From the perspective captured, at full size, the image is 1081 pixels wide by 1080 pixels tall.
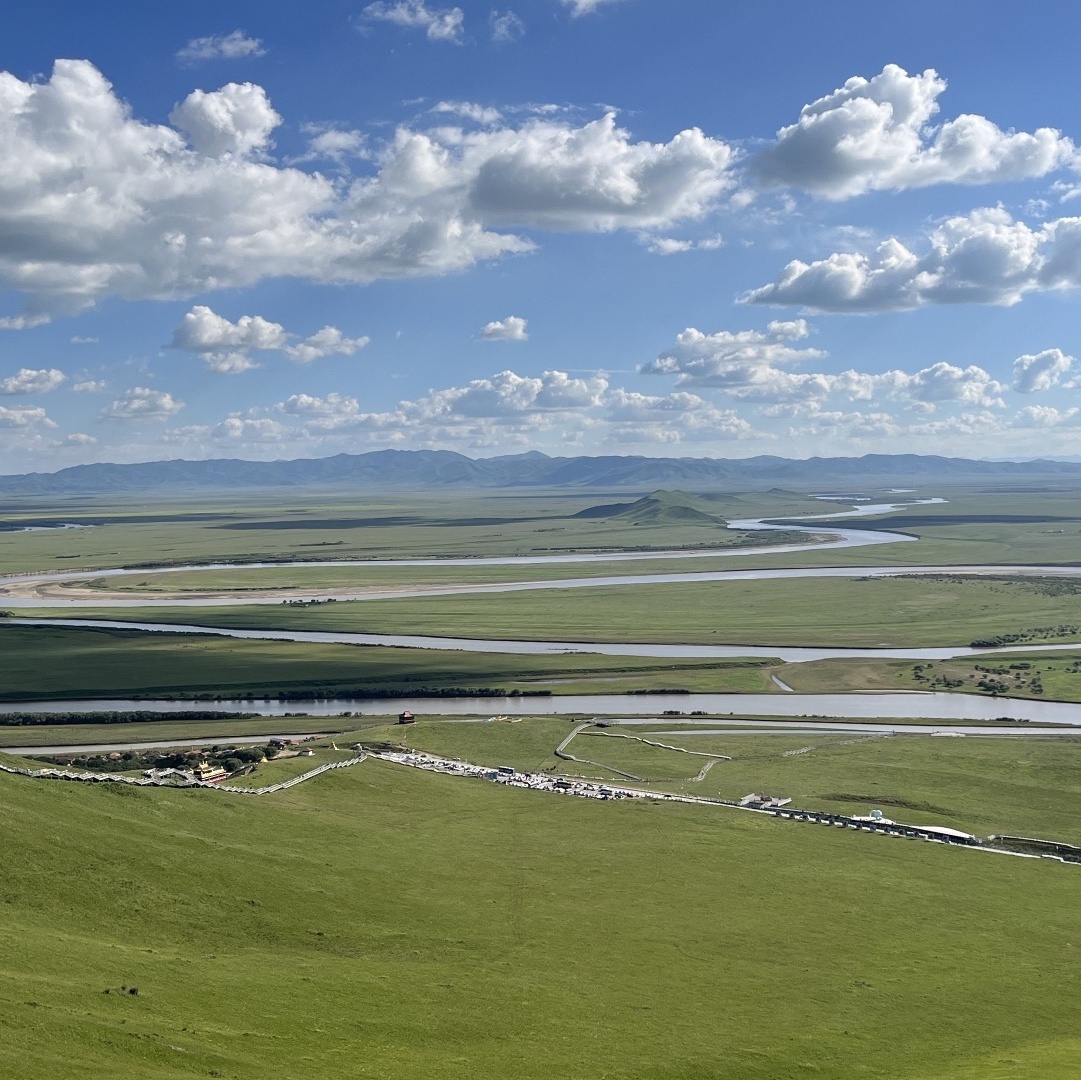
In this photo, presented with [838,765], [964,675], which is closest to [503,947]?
[838,765]

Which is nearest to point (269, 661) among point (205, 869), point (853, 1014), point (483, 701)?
point (483, 701)

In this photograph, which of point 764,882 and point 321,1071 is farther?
point 764,882

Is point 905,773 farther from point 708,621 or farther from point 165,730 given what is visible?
point 708,621

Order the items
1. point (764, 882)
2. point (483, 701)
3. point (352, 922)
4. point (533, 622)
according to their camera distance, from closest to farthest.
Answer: point (352, 922) < point (764, 882) < point (483, 701) < point (533, 622)

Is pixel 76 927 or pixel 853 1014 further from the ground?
pixel 76 927

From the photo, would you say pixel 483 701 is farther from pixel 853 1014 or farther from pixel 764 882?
pixel 853 1014

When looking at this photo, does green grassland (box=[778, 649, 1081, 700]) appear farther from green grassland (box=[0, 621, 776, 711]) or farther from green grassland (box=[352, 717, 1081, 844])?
green grassland (box=[352, 717, 1081, 844])
